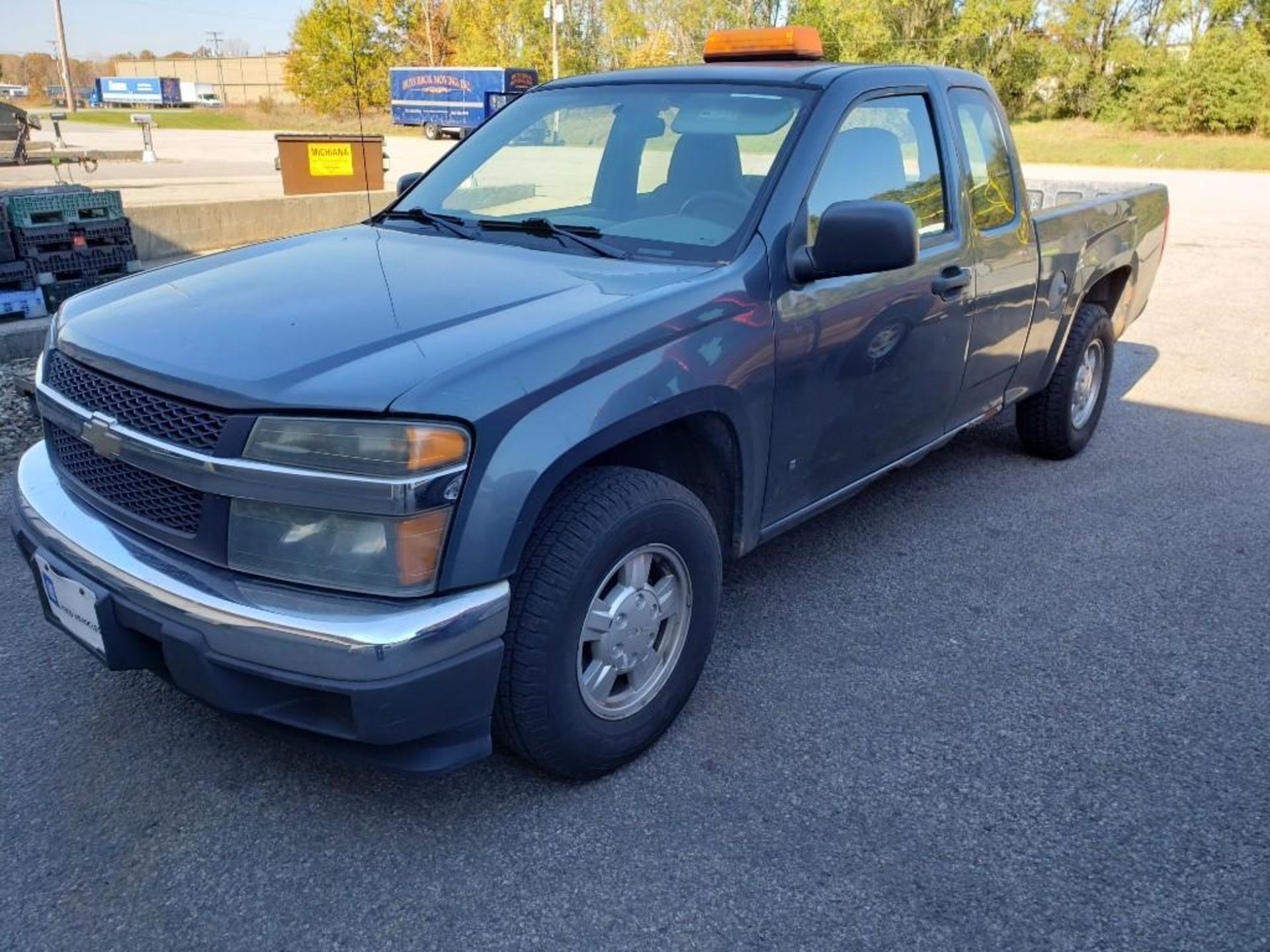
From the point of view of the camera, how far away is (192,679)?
2.23 m

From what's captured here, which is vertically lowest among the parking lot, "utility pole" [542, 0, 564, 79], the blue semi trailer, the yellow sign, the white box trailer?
the parking lot

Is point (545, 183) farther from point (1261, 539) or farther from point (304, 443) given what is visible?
A: point (1261, 539)

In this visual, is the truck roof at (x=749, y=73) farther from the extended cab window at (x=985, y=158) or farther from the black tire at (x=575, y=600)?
the black tire at (x=575, y=600)

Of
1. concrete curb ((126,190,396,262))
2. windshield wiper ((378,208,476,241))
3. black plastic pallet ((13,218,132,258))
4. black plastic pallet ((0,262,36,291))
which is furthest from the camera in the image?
concrete curb ((126,190,396,262))

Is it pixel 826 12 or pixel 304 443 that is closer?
pixel 304 443

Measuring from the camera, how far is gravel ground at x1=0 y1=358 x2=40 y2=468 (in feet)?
16.6

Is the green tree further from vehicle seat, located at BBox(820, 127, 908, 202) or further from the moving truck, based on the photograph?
vehicle seat, located at BBox(820, 127, 908, 202)

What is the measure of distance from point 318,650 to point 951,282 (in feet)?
8.48

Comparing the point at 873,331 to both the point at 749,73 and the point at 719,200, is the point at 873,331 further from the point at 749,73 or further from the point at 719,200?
the point at 749,73

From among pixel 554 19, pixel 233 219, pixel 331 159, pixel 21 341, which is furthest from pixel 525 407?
pixel 554 19

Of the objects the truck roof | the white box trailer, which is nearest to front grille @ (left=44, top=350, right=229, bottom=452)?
the truck roof

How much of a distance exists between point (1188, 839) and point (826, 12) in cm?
5512

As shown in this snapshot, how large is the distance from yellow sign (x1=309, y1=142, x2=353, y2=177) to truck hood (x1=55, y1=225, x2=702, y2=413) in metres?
9.25

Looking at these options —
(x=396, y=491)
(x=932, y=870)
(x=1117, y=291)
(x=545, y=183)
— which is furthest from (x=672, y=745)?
(x=1117, y=291)
